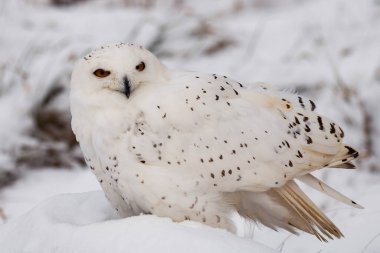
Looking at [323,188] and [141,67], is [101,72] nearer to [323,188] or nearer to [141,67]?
[141,67]

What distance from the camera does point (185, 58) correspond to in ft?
24.9

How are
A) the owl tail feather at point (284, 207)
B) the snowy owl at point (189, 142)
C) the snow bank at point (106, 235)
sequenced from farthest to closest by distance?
the owl tail feather at point (284, 207) < the snowy owl at point (189, 142) < the snow bank at point (106, 235)

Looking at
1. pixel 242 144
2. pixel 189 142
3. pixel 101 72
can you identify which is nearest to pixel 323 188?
pixel 242 144

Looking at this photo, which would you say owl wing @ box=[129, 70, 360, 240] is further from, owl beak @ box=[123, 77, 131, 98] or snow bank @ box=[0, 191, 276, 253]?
snow bank @ box=[0, 191, 276, 253]

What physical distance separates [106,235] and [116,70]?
67 centimetres

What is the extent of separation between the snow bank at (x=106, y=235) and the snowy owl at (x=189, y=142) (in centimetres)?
18

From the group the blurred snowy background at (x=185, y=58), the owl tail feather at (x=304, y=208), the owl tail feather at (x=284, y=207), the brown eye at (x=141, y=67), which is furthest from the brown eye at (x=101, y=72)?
the blurred snowy background at (x=185, y=58)

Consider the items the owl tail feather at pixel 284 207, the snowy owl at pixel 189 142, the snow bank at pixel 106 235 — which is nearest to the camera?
the snow bank at pixel 106 235

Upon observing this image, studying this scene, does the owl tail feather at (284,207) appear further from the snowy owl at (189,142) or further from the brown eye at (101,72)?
the brown eye at (101,72)

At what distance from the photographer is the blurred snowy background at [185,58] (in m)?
6.27

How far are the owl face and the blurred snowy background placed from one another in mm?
1663

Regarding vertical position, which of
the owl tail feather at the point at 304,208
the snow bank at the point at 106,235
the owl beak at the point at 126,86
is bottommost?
the owl tail feather at the point at 304,208

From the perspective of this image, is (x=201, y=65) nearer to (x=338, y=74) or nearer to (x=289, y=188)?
(x=338, y=74)

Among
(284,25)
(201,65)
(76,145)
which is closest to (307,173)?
(76,145)
